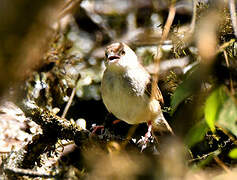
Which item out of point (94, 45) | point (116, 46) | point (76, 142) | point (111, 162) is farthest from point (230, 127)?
point (94, 45)

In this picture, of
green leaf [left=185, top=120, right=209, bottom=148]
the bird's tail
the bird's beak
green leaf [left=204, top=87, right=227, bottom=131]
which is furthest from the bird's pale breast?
green leaf [left=204, top=87, right=227, bottom=131]

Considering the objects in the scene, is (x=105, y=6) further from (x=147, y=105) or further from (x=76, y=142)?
(x=76, y=142)

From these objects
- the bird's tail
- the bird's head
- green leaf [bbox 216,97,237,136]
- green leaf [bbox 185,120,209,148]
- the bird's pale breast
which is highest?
green leaf [bbox 216,97,237,136]

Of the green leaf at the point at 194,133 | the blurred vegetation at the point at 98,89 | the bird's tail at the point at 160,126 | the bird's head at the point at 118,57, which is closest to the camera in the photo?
the blurred vegetation at the point at 98,89

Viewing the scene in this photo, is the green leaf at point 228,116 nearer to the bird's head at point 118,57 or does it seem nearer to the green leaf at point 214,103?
the green leaf at point 214,103

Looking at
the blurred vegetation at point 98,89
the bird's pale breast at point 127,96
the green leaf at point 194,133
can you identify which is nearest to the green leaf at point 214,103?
the blurred vegetation at point 98,89

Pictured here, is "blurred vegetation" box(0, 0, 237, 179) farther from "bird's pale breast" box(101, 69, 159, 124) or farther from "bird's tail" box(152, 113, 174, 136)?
"bird's pale breast" box(101, 69, 159, 124)

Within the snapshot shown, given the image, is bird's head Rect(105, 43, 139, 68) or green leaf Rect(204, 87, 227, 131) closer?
green leaf Rect(204, 87, 227, 131)

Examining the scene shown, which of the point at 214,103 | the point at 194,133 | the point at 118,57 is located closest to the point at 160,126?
the point at 118,57
